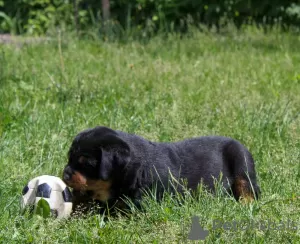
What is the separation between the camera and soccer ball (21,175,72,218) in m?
4.34

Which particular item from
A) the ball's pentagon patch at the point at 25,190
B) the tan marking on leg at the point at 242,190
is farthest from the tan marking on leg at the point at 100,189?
the tan marking on leg at the point at 242,190

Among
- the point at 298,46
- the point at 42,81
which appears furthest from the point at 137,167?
the point at 298,46

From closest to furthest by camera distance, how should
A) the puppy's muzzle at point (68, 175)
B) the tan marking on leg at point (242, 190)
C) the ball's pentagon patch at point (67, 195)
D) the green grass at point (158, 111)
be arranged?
the green grass at point (158, 111)
the puppy's muzzle at point (68, 175)
the ball's pentagon patch at point (67, 195)
the tan marking on leg at point (242, 190)

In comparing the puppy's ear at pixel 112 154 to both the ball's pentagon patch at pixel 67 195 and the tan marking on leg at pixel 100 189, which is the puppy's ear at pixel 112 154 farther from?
the ball's pentagon patch at pixel 67 195

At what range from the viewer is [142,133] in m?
5.89

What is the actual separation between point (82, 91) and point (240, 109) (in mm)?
1641

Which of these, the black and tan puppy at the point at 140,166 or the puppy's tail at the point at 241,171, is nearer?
the black and tan puppy at the point at 140,166

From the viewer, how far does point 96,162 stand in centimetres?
436

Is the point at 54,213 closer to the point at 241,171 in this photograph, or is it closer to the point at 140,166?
the point at 140,166

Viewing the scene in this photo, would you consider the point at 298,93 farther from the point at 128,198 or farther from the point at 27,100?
the point at 128,198

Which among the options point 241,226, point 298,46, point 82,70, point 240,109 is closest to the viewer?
point 241,226

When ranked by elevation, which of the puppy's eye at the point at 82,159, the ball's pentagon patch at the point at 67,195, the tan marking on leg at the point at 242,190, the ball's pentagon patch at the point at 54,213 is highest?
the puppy's eye at the point at 82,159

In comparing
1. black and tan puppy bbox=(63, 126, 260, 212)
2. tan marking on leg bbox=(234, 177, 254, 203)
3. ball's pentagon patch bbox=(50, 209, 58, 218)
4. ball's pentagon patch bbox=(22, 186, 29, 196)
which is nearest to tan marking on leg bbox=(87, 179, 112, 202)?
black and tan puppy bbox=(63, 126, 260, 212)

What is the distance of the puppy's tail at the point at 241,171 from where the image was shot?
4820 millimetres
